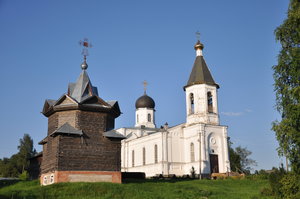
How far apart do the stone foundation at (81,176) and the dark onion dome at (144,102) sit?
1176 inches

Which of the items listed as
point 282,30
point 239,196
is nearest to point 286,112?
point 282,30

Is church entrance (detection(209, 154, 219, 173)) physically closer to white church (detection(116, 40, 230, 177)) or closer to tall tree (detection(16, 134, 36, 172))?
white church (detection(116, 40, 230, 177))

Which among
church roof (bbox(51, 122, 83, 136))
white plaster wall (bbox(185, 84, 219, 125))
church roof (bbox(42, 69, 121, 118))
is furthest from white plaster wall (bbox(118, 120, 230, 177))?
church roof (bbox(51, 122, 83, 136))

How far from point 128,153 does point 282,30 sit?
1441 inches

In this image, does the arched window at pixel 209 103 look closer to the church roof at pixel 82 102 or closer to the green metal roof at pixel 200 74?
the green metal roof at pixel 200 74

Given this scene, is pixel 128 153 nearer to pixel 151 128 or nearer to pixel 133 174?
pixel 151 128

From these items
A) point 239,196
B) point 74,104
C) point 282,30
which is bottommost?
point 239,196

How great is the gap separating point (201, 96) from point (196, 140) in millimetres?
4970

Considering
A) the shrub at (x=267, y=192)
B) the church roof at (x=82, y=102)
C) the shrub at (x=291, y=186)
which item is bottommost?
the shrub at (x=267, y=192)

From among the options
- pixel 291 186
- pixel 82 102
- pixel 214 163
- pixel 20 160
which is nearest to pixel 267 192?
pixel 291 186

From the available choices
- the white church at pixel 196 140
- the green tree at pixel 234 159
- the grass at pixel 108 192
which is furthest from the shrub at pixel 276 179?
the green tree at pixel 234 159

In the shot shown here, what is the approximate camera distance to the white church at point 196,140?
133ft

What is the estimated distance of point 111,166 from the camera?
23828 millimetres

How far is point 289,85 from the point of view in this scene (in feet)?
54.8
